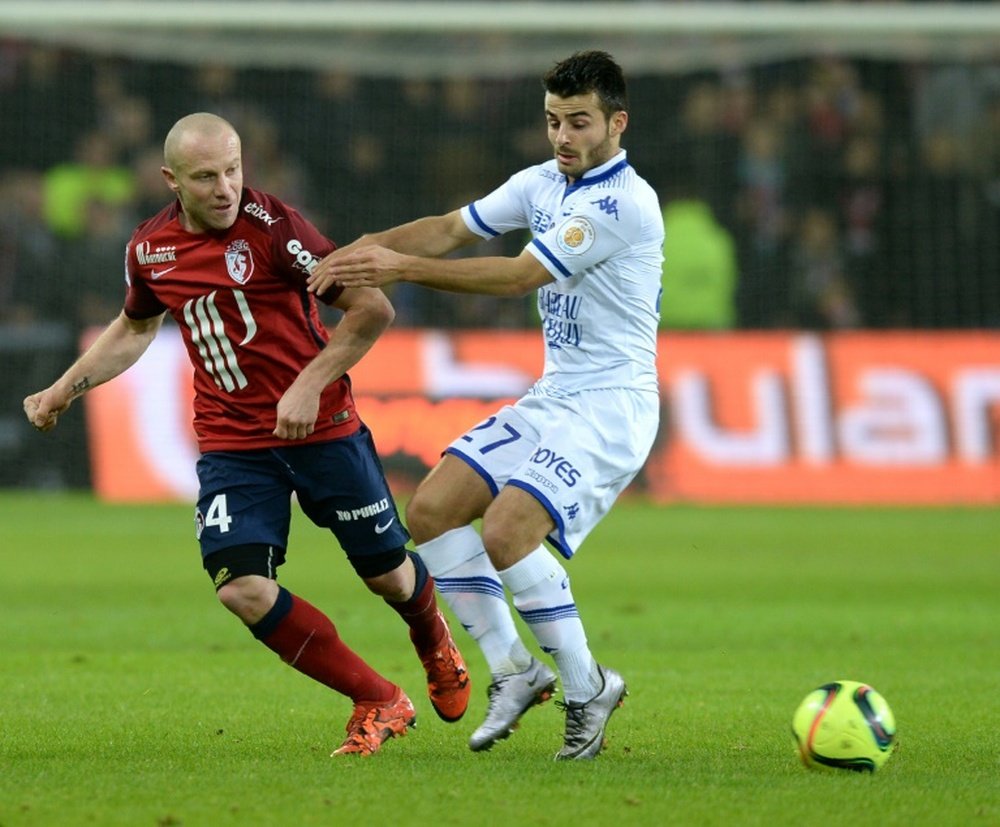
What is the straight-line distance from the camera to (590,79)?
21.7ft

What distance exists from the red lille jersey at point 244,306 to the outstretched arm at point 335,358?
0.11 meters

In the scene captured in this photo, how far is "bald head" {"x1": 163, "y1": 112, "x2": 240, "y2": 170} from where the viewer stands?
21.3 feet

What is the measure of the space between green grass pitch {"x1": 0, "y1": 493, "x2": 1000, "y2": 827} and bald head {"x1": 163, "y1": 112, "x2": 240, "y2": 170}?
208 centimetres

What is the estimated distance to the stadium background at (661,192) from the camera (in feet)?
60.3

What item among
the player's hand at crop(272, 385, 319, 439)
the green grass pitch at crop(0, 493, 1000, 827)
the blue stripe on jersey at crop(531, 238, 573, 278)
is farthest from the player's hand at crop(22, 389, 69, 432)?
the blue stripe on jersey at crop(531, 238, 573, 278)

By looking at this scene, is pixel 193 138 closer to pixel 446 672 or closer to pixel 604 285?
pixel 604 285

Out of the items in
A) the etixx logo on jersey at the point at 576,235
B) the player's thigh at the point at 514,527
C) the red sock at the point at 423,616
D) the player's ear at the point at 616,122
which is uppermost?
the player's ear at the point at 616,122

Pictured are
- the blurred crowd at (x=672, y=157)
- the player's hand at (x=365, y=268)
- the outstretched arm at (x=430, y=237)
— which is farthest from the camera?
the blurred crowd at (x=672, y=157)

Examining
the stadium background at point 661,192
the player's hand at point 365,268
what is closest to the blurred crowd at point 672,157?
the stadium background at point 661,192

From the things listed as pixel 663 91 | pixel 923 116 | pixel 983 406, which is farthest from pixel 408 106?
pixel 983 406

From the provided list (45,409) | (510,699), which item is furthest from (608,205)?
(45,409)

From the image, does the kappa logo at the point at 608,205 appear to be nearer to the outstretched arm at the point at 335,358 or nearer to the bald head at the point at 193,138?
the outstretched arm at the point at 335,358

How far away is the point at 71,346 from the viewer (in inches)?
742

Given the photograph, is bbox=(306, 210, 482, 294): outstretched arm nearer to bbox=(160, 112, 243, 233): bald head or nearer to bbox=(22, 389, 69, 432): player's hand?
bbox=(160, 112, 243, 233): bald head
